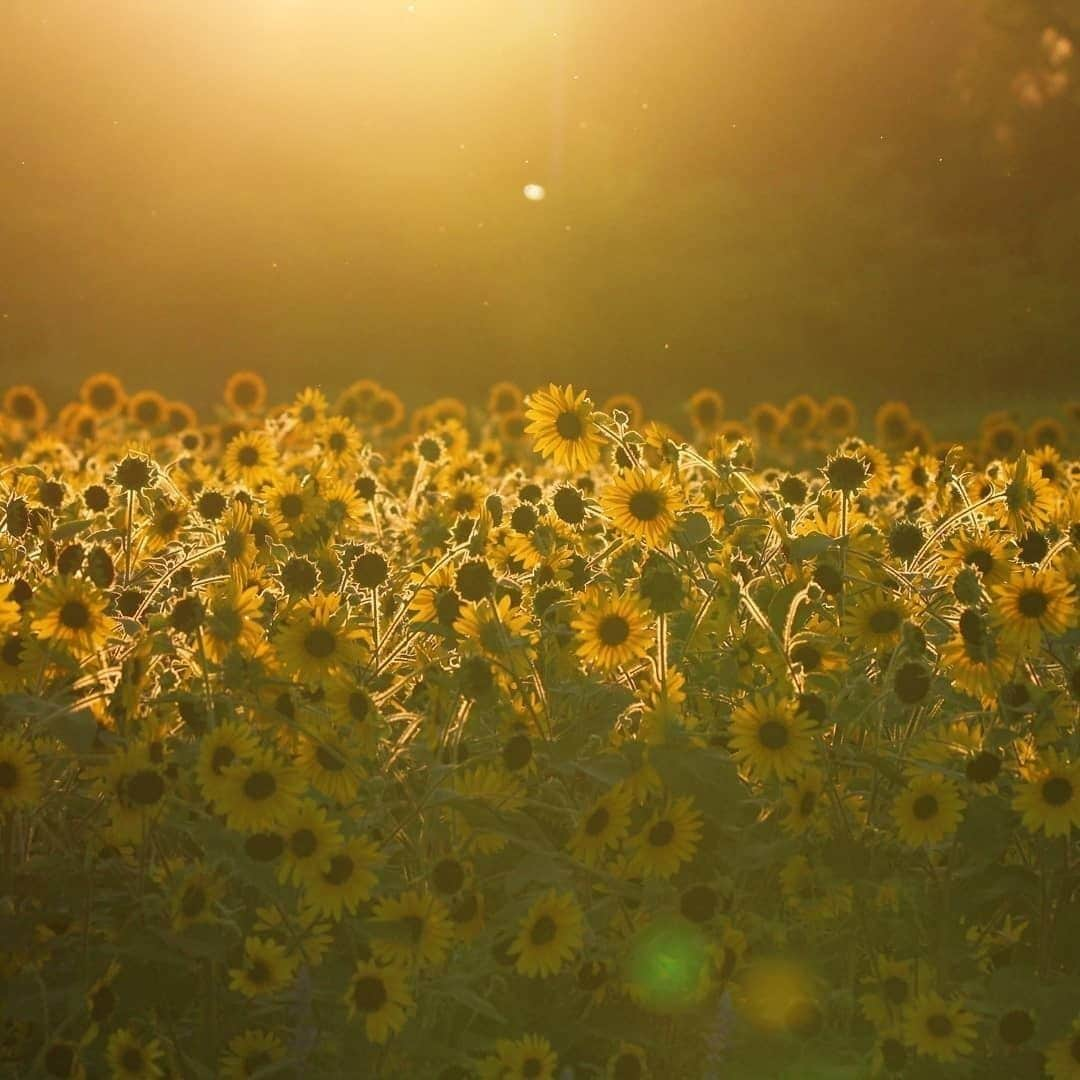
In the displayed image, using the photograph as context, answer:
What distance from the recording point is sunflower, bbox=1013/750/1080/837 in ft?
11.3

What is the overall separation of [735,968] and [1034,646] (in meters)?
0.98

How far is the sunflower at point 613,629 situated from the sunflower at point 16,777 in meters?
1.21

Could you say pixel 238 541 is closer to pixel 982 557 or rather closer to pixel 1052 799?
pixel 982 557

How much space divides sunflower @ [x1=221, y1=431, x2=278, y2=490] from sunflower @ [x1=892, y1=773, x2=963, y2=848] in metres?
3.36

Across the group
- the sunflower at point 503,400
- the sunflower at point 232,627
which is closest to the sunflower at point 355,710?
the sunflower at point 232,627

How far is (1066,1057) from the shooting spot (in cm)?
348

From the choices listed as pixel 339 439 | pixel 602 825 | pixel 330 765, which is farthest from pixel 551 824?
pixel 339 439

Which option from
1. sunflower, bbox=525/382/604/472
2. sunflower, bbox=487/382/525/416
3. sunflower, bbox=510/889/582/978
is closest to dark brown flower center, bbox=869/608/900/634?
sunflower, bbox=525/382/604/472

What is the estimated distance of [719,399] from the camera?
12.3 metres

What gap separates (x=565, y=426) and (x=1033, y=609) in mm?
1306

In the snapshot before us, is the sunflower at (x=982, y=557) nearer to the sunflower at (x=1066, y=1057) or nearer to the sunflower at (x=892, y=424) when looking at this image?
the sunflower at (x=1066, y=1057)

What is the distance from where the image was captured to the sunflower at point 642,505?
3842 millimetres

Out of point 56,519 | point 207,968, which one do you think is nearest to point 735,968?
point 207,968

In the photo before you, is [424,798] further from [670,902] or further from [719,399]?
[719,399]
